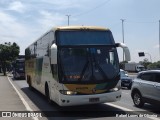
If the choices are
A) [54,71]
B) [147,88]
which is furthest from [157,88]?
[54,71]

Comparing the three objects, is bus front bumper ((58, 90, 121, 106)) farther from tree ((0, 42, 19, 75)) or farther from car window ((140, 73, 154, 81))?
tree ((0, 42, 19, 75))

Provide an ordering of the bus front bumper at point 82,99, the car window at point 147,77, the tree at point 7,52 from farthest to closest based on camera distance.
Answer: the tree at point 7,52 < the car window at point 147,77 < the bus front bumper at point 82,99

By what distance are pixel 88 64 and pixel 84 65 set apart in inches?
6.3

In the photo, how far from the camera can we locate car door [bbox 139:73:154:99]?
13602 millimetres

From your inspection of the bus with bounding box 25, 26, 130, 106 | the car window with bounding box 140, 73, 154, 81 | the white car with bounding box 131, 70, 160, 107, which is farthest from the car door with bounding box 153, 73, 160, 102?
the bus with bounding box 25, 26, 130, 106

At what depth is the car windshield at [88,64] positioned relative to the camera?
1291 centimetres

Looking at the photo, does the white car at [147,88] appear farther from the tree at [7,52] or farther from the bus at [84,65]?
the tree at [7,52]

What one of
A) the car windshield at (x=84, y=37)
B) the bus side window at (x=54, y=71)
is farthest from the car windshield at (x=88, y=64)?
the bus side window at (x=54, y=71)

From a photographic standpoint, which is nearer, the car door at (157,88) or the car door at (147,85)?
the car door at (157,88)

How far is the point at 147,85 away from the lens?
13.9 metres

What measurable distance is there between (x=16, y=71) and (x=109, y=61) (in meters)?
38.0

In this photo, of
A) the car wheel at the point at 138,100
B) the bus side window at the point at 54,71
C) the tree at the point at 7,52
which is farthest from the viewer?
the tree at the point at 7,52

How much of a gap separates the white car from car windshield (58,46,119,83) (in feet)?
4.94

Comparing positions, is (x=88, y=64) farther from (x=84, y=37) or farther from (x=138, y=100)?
(x=138, y=100)
